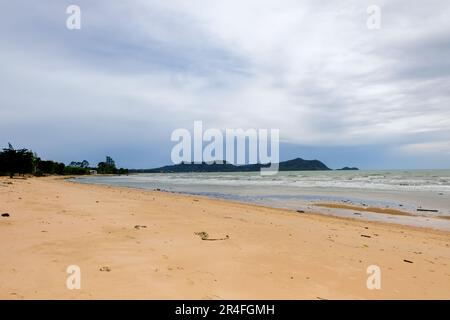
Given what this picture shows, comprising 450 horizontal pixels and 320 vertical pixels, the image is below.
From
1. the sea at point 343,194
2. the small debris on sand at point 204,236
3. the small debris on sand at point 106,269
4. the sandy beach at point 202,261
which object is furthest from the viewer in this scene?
the sea at point 343,194

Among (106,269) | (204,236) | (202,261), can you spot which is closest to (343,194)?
(204,236)

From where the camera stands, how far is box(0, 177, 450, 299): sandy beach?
418cm

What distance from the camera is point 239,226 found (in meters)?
9.77

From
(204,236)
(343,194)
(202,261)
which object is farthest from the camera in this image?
(343,194)

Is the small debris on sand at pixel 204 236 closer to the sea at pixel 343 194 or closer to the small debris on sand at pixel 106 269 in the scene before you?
the small debris on sand at pixel 106 269

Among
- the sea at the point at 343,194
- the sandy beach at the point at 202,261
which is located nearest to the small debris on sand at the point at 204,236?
the sandy beach at the point at 202,261

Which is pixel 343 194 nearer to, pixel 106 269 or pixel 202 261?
pixel 202 261

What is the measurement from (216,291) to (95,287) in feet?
4.87

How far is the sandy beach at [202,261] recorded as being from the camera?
418 cm

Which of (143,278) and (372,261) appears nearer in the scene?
(143,278)

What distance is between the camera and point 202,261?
5.51 meters
